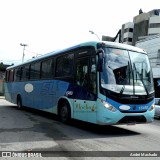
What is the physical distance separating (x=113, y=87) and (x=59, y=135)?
2.31 meters

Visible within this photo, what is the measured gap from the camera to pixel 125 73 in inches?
401

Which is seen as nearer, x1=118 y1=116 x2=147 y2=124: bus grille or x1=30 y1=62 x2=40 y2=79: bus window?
x1=118 y1=116 x2=147 y2=124: bus grille

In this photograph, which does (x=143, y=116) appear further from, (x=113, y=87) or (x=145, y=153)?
(x=145, y=153)

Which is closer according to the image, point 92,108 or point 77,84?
point 92,108

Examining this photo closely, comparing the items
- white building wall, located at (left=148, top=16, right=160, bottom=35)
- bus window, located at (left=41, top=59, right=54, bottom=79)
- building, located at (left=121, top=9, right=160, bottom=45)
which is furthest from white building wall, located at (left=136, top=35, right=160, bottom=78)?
white building wall, located at (left=148, top=16, right=160, bottom=35)

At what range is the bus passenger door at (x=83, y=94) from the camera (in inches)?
408

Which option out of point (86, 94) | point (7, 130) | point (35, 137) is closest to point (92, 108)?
point (86, 94)

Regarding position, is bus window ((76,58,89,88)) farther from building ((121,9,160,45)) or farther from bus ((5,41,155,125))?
building ((121,9,160,45))

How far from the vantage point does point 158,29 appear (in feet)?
258

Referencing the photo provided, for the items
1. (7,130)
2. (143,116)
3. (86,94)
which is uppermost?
(86,94)

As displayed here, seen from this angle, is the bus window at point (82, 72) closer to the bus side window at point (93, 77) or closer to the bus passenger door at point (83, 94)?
the bus passenger door at point (83, 94)

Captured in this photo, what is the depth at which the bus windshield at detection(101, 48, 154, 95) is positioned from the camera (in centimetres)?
988

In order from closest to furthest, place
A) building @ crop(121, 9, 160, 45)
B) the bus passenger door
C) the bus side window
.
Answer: the bus side window < the bus passenger door < building @ crop(121, 9, 160, 45)

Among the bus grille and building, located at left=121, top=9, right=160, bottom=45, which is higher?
building, located at left=121, top=9, right=160, bottom=45
